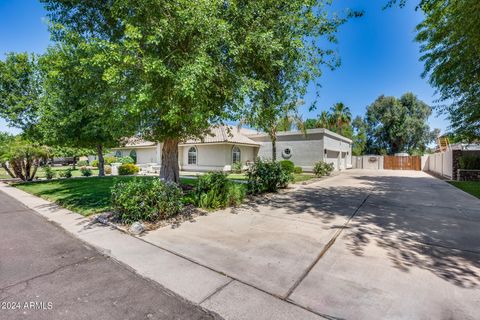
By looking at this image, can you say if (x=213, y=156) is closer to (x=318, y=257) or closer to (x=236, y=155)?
(x=236, y=155)

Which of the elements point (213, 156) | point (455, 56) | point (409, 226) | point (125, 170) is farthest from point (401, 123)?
point (125, 170)

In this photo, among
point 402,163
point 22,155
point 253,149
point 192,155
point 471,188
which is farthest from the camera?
point 402,163

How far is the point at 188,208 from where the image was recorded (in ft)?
23.7

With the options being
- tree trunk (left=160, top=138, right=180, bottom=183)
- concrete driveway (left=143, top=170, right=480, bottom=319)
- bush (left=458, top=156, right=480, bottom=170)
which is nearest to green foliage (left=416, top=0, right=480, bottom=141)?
bush (left=458, top=156, right=480, bottom=170)

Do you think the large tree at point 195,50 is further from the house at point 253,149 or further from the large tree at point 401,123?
the large tree at point 401,123

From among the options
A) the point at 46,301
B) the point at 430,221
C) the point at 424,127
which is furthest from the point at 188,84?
the point at 424,127

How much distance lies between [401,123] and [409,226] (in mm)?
36727

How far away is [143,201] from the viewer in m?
5.76

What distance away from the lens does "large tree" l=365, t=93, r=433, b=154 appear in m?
34.3

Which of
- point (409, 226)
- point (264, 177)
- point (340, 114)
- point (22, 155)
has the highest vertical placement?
point (340, 114)

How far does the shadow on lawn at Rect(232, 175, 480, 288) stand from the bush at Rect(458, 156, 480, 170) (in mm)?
9049

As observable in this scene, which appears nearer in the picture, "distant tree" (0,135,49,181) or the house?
"distant tree" (0,135,49,181)

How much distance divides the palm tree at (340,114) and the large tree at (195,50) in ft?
82.0

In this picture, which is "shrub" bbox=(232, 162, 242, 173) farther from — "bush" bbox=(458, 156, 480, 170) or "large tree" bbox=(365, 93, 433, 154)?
"large tree" bbox=(365, 93, 433, 154)
